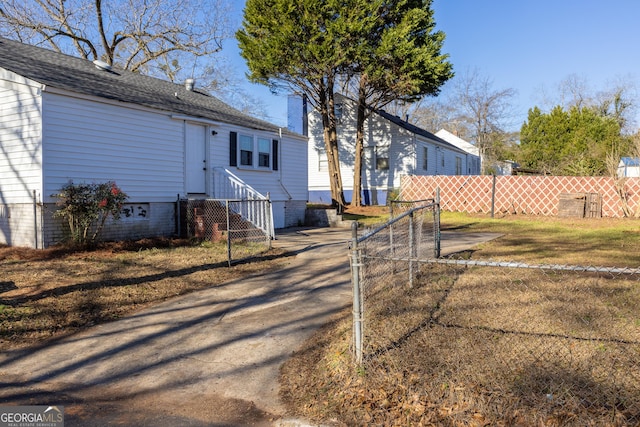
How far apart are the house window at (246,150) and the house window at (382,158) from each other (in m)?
13.0

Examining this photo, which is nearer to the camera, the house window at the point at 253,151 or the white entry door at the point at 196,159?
the white entry door at the point at 196,159

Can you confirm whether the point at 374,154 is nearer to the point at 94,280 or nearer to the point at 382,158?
the point at 382,158

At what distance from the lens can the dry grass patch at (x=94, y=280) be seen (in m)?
5.82

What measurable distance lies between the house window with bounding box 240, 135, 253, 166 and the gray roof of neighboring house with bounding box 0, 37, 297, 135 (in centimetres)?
46

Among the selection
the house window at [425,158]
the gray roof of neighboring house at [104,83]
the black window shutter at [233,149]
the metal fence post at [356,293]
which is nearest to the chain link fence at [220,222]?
the black window shutter at [233,149]

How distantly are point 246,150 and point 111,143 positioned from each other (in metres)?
5.09

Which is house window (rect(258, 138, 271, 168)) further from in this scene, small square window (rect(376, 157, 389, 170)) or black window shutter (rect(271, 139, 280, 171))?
small square window (rect(376, 157, 389, 170))

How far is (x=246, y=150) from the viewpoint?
16109 millimetres

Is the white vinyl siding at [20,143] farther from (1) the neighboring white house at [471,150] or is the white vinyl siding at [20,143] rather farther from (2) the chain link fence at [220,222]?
(1) the neighboring white house at [471,150]

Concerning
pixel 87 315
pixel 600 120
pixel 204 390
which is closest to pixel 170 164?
pixel 87 315

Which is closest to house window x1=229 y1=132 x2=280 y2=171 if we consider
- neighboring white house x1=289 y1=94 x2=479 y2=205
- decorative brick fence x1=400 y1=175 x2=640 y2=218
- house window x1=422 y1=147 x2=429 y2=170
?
decorative brick fence x1=400 y1=175 x2=640 y2=218

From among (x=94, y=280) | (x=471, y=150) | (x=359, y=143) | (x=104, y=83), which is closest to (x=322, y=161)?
(x=359, y=143)

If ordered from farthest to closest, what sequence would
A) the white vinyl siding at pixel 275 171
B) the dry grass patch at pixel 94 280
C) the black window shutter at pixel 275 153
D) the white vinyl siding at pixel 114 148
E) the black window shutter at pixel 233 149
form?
1. the black window shutter at pixel 275 153
2. the black window shutter at pixel 233 149
3. the white vinyl siding at pixel 275 171
4. the white vinyl siding at pixel 114 148
5. the dry grass patch at pixel 94 280

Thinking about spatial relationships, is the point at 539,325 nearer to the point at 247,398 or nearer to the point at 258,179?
the point at 247,398
